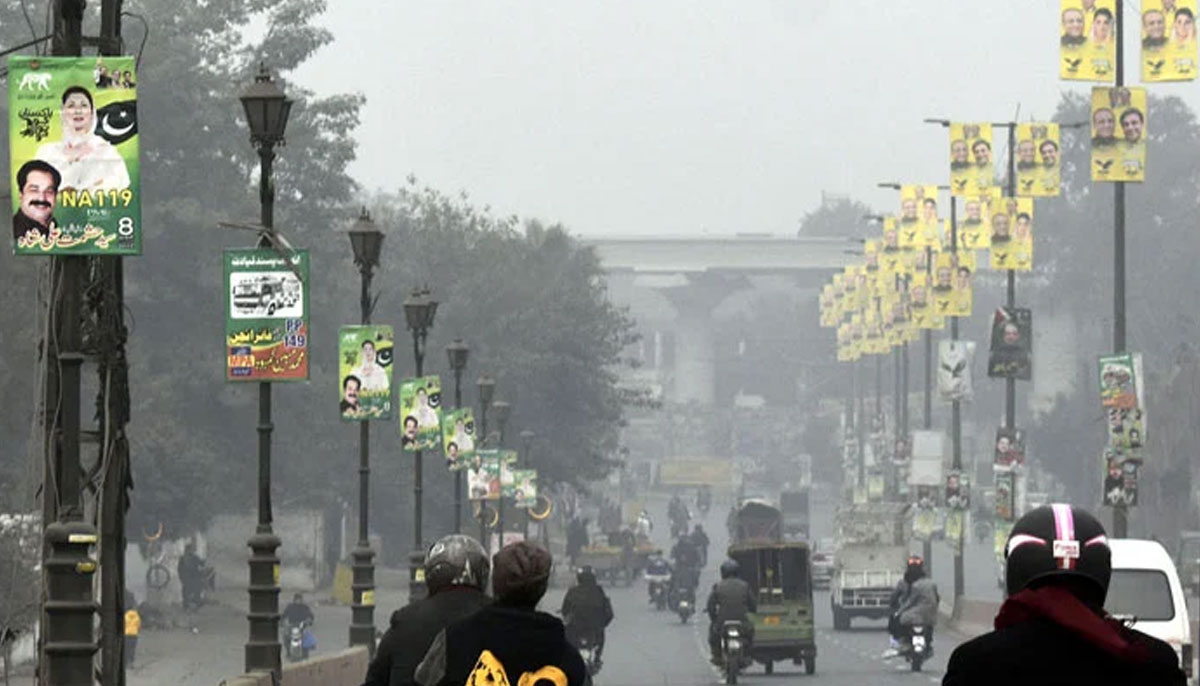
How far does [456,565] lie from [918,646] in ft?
116

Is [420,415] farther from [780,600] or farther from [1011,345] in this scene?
[1011,345]

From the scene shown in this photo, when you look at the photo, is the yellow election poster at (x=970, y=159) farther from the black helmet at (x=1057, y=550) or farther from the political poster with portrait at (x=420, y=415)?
the black helmet at (x=1057, y=550)

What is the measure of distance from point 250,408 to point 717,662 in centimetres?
3949

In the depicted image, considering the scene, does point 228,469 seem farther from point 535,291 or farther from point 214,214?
point 535,291

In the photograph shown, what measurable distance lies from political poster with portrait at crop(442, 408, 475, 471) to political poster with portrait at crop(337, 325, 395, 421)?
17.2 metres

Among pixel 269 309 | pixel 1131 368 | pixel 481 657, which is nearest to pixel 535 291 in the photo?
pixel 1131 368

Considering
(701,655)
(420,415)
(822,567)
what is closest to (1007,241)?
(701,655)

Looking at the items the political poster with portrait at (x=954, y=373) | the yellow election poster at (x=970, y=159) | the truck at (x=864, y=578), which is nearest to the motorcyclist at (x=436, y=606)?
the truck at (x=864, y=578)

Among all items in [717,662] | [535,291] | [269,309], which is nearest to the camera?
[269,309]

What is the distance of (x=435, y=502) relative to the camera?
94.3 m

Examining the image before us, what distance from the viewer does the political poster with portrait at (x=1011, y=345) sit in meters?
67.4

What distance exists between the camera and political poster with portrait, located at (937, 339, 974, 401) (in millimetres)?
78688

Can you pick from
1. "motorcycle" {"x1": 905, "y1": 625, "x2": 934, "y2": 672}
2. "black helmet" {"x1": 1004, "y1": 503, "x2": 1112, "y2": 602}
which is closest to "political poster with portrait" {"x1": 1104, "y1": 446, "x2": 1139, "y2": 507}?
"motorcycle" {"x1": 905, "y1": 625, "x2": 934, "y2": 672}

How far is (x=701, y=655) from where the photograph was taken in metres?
55.1
